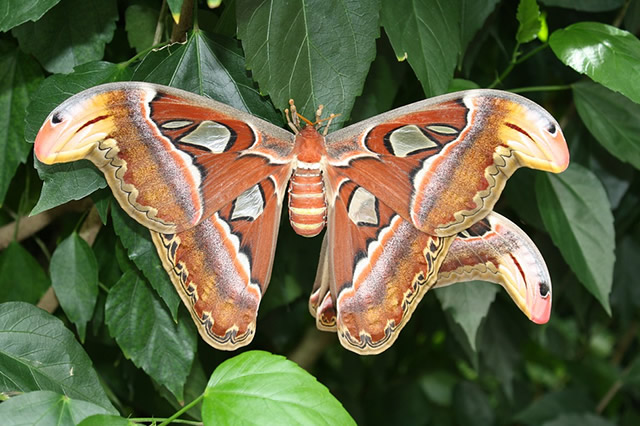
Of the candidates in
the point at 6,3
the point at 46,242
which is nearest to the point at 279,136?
the point at 6,3

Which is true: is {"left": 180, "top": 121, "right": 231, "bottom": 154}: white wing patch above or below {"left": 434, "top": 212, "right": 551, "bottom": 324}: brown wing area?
above

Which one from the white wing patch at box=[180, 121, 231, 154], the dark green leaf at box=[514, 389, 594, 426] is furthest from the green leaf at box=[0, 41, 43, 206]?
the dark green leaf at box=[514, 389, 594, 426]

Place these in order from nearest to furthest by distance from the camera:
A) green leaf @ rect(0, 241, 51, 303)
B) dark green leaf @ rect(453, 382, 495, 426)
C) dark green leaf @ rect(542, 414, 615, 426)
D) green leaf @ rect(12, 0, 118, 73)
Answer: green leaf @ rect(12, 0, 118, 73) → green leaf @ rect(0, 241, 51, 303) → dark green leaf @ rect(542, 414, 615, 426) → dark green leaf @ rect(453, 382, 495, 426)

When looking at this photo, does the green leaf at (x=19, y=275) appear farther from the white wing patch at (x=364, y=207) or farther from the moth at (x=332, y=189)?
the white wing patch at (x=364, y=207)

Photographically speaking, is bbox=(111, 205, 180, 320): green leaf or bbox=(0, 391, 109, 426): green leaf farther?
bbox=(111, 205, 180, 320): green leaf

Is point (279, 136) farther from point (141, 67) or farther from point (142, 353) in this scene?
point (142, 353)

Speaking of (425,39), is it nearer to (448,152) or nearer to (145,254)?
(448,152)

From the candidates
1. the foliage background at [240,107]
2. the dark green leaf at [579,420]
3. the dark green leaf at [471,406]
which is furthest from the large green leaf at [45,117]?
the dark green leaf at [471,406]

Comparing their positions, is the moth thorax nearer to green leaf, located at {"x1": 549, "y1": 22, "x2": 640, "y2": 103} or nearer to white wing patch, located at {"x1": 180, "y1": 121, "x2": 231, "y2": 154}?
white wing patch, located at {"x1": 180, "y1": 121, "x2": 231, "y2": 154}
